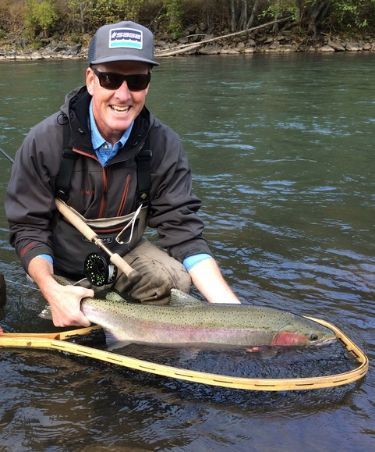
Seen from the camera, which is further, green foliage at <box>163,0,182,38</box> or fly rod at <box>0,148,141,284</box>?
green foliage at <box>163,0,182,38</box>

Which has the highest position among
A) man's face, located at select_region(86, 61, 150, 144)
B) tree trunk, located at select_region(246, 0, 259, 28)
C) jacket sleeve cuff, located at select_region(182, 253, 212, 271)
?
tree trunk, located at select_region(246, 0, 259, 28)

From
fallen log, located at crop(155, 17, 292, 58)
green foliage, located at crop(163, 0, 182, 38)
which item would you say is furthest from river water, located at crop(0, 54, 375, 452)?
green foliage, located at crop(163, 0, 182, 38)

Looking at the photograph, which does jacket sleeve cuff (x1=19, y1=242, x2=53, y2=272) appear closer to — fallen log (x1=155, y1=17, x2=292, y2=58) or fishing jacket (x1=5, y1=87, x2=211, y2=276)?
fishing jacket (x1=5, y1=87, x2=211, y2=276)

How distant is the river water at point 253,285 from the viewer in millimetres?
3064

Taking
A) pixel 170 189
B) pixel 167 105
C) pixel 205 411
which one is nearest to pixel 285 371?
pixel 205 411

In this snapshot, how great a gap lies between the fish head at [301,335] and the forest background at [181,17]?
33839 mm

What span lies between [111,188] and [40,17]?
4026 centimetres

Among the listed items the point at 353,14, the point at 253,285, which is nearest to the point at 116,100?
the point at 253,285

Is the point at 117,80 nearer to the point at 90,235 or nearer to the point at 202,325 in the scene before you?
the point at 90,235

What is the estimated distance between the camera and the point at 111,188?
384 centimetres

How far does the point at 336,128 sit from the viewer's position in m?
12.0

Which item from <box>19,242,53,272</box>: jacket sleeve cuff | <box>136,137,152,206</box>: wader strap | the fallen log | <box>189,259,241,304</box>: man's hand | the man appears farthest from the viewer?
the fallen log

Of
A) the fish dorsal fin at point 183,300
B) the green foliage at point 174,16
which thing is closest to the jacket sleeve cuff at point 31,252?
the fish dorsal fin at point 183,300

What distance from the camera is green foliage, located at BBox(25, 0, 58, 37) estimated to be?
40250 mm
